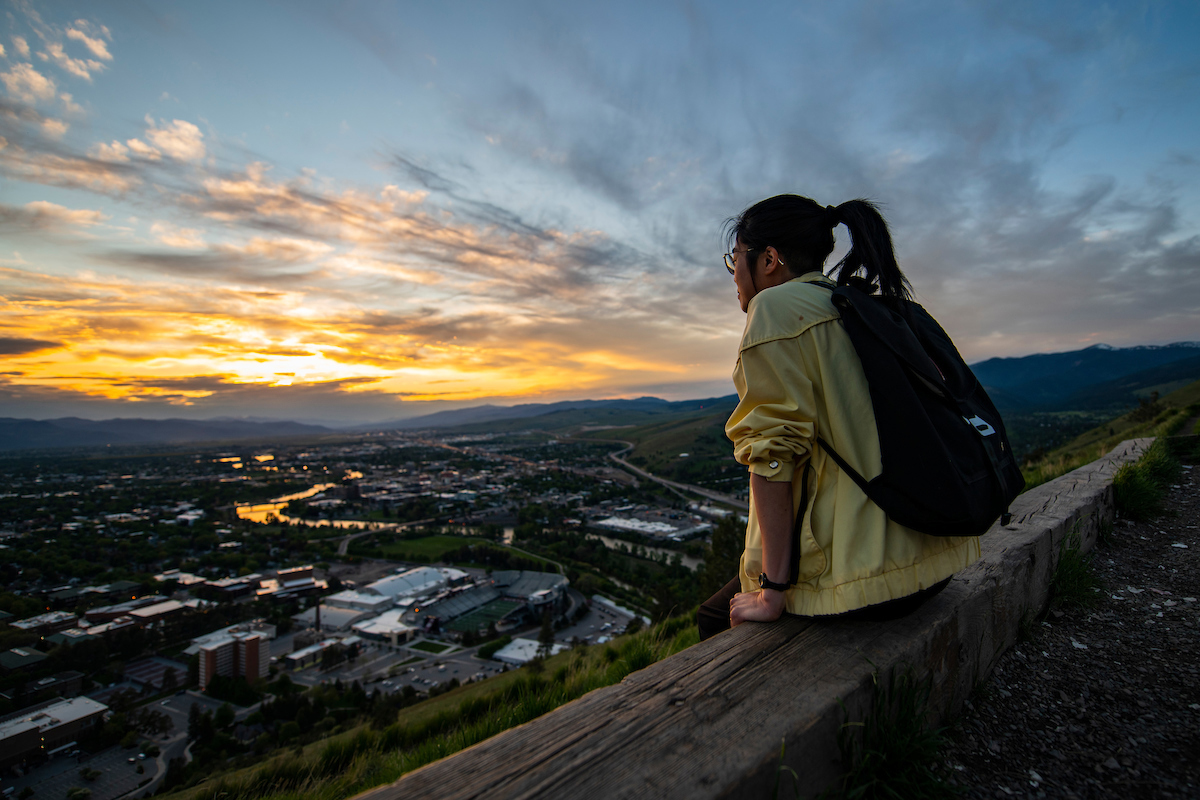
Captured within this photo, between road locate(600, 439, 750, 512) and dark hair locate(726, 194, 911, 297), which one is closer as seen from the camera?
dark hair locate(726, 194, 911, 297)

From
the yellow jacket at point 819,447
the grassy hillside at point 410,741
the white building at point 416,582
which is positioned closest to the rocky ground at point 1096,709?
the yellow jacket at point 819,447

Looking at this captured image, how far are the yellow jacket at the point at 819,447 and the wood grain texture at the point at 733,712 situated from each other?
0.21m

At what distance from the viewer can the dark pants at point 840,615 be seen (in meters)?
1.59

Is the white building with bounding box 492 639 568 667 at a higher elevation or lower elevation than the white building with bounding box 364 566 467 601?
higher

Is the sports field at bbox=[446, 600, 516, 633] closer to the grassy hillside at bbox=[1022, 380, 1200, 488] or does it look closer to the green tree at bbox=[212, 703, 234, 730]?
the green tree at bbox=[212, 703, 234, 730]

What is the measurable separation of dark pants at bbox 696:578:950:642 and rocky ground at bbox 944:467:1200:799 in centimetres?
44

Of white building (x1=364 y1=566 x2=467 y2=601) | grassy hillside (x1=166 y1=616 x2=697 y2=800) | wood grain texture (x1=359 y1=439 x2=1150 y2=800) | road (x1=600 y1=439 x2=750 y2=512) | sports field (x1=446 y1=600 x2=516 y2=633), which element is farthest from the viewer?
road (x1=600 y1=439 x2=750 y2=512)

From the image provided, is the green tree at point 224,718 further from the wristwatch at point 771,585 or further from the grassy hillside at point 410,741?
the wristwatch at point 771,585

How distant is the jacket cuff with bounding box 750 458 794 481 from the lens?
4.77 ft

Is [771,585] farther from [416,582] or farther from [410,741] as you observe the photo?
[416,582]

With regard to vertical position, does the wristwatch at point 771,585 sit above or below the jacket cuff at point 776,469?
below

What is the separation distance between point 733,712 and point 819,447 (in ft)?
A: 2.61

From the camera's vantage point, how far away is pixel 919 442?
4.44 ft

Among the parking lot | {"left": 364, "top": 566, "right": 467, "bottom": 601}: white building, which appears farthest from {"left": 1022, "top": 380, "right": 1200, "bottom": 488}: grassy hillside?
{"left": 364, "top": 566, "right": 467, "bottom": 601}: white building
